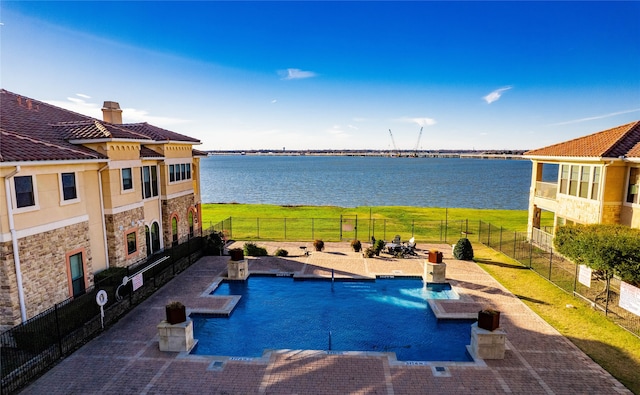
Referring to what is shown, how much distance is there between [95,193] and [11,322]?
659 cm

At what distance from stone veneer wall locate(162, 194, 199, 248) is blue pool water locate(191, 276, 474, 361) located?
6.64 m

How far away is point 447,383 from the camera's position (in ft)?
37.6

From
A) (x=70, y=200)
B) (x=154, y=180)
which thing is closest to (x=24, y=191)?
(x=70, y=200)

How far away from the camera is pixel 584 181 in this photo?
74.9 feet

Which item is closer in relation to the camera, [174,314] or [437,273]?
[174,314]

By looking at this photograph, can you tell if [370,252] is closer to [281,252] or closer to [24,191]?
[281,252]

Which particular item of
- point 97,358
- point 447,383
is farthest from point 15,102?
point 447,383

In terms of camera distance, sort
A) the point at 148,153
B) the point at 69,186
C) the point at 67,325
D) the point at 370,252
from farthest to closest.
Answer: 1. the point at 370,252
2. the point at 148,153
3. the point at 69,186
4. the point at 67,325

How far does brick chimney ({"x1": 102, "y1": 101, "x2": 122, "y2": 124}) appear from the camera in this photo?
25.1 m

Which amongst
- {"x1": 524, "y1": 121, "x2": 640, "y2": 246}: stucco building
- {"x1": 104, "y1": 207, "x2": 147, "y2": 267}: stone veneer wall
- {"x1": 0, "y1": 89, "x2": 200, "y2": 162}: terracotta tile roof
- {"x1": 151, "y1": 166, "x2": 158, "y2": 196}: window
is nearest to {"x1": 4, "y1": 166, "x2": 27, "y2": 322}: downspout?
{"x1": 0, "y1": 89, "x2": 200, "y2": 162}: terracotta tile roof

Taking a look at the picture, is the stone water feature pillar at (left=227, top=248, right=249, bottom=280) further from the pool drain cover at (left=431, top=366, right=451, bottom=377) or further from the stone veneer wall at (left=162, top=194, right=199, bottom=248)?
the pool drain cover at (left=431, top=366, right=451, bottom=377)

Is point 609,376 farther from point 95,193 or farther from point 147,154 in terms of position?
point 147,154

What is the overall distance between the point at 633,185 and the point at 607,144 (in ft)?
9.31

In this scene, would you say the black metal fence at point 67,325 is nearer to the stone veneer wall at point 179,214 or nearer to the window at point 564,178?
the stone veneer wall at point 179,214
